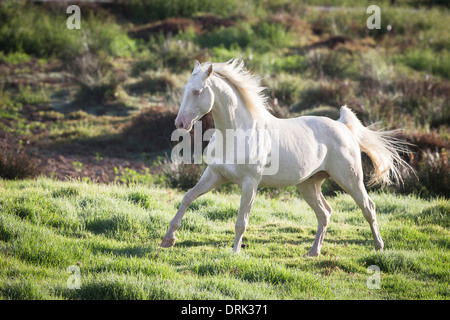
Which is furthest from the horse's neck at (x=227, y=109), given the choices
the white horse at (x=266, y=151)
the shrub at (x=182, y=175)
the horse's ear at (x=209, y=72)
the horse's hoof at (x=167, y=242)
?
the shrub at (x=182, y=175)

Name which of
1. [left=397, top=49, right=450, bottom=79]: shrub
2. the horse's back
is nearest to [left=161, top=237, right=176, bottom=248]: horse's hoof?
the horse's back

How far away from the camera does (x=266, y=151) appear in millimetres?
5422

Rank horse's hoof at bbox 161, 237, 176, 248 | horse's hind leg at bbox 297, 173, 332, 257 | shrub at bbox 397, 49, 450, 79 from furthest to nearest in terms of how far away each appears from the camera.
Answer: shrub at bbox 397, 49, 450, 79 < horse's hind leg at bbox 297, 173, 332, 257 < horse's hoof at bbox 161, 237, 176, 248

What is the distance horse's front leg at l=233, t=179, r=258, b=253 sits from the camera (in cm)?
530

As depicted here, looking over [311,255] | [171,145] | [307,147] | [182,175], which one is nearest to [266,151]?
[307,147]

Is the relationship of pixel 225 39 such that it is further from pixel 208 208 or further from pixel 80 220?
pixel 80 220

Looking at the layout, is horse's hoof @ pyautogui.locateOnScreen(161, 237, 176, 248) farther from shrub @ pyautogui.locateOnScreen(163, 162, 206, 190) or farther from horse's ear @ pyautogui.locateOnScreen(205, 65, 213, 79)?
shrub @ pyautogui.locateOnScreen(163, 162, 206, 190)

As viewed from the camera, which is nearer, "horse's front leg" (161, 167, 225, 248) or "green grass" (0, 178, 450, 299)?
"green grass" (0, 178, 450, 299)

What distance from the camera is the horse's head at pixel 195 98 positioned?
4.94 m

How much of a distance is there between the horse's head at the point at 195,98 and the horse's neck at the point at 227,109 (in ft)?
0.53

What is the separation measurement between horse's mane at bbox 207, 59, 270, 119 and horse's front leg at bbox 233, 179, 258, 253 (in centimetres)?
72

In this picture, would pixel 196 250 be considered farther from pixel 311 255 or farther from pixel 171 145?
pixel 171 145

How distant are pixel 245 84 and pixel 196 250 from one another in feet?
6.08

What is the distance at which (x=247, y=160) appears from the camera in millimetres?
5234
